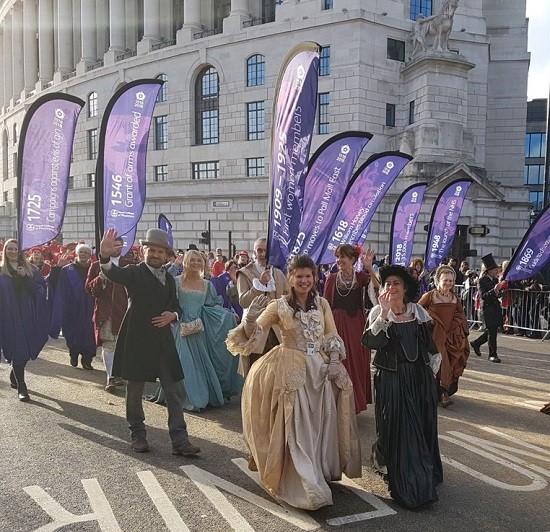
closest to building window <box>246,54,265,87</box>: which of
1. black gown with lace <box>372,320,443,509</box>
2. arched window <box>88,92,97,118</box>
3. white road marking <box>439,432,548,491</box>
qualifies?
arched window <box>88,92,97,118</box>

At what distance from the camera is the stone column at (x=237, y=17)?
32812 millimetres

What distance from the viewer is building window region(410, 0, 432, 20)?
31.0 m

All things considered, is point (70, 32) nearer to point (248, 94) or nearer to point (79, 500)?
point (248, 94)

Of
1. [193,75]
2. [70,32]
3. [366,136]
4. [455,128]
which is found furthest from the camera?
[70,32]

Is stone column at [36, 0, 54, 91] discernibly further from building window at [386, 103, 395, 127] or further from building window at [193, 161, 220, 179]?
building window at [386, 103, 395, 127]

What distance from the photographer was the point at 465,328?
23.6 ft

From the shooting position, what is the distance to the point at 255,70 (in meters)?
32.3

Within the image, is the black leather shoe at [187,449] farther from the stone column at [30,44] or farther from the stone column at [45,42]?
the stone column at [30,44]

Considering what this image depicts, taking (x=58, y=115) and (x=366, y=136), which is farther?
(x=366, y=136)

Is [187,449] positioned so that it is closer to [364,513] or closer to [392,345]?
[364,513]

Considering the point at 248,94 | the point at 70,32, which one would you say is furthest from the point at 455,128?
the point at 70,32

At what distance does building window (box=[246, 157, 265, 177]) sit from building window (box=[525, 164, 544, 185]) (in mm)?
35232

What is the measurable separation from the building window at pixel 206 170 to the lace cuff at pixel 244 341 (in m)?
29.9

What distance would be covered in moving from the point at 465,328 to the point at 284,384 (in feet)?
12.8
